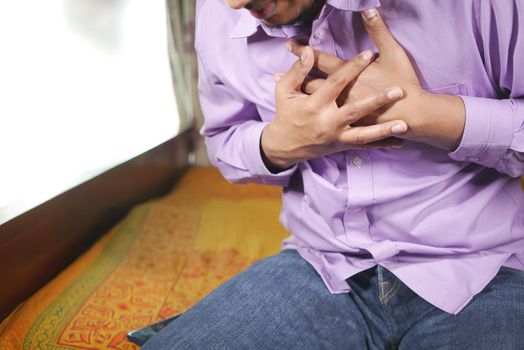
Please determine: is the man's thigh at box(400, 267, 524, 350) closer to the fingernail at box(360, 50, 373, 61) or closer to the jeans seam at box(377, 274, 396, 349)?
the jeans seam at box(377, 274, 396, 349)

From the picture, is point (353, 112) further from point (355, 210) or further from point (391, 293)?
point (391, 293)

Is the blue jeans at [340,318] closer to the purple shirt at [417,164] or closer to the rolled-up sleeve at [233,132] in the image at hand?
the purple shirt at [417,164]

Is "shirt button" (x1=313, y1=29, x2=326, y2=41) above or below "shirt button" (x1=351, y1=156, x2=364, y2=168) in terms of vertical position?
above

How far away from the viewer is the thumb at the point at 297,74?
2.52ft

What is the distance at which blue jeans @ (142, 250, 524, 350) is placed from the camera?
2.47 ft

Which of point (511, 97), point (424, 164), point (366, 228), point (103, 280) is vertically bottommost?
point (103, 280)

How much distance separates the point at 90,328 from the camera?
1135mm

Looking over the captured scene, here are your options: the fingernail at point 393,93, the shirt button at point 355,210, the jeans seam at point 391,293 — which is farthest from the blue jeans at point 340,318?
the fingernail at point 393,93

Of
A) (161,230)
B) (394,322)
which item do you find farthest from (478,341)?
(161,230)

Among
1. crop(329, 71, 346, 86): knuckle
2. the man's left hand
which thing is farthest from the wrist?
crop(329, 71, 346, 86): knuckle

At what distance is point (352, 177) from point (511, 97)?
11.6 inches

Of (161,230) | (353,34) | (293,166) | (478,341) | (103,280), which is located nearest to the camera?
(478,341)

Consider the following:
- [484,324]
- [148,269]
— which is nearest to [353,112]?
[484,324]

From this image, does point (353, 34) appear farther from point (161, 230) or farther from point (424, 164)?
point (161, 230)
